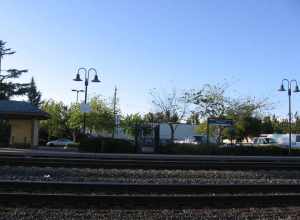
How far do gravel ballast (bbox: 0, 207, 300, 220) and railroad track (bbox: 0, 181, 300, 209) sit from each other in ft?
1.67

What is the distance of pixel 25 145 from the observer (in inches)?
1714

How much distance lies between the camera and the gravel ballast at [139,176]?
16.8 m

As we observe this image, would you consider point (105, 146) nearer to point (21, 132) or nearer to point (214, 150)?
point (214, 150)

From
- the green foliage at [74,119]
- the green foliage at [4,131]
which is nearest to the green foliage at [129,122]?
the green foliage at [74,119]

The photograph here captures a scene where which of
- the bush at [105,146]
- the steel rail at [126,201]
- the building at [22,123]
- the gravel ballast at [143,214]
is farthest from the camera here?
the building at [22,123]

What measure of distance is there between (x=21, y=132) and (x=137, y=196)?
34482mm

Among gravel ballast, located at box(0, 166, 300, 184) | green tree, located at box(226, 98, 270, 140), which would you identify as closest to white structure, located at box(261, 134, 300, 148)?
green tree, located at box(226, 98, 270, 140)

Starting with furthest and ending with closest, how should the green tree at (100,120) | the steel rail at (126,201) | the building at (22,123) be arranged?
1. the green tree at (100,120)
2. the building at (22,123)
3. the steel rail at (126,201)

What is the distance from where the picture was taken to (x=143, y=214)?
11.1 meters

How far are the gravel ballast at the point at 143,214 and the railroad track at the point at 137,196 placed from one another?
1.67 ft

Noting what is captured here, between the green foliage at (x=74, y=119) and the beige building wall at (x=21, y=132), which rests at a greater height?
the green foliage at (x=74, y=119)

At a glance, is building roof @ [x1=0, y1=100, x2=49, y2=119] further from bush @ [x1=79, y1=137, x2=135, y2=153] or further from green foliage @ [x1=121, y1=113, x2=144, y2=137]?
green foliage @ [x1=121, y1=113, x2=144, y2=137]

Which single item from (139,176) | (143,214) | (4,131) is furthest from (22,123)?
(143,214)

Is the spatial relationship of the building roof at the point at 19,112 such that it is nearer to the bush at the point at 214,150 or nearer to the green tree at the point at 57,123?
the bush at the point at 214,150
